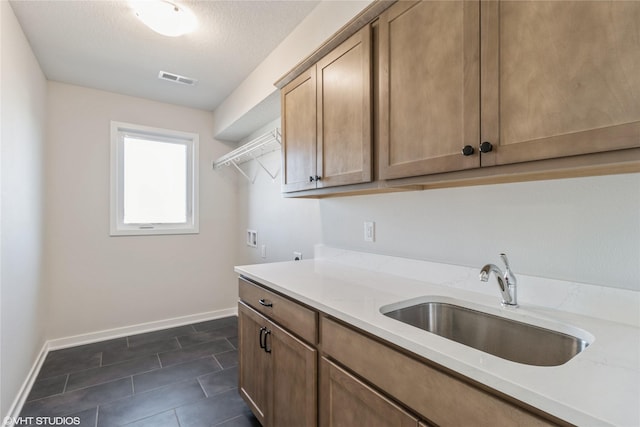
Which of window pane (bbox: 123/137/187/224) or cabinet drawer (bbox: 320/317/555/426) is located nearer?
cabinet drawer (bbox: 320/317/555/426)

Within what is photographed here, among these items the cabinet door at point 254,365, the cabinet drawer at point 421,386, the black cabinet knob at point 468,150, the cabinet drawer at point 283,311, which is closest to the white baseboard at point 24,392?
the cabinet door at point 254,365

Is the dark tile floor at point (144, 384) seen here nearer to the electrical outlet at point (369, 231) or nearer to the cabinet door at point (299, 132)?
the electrical outlet at point (369, 231)

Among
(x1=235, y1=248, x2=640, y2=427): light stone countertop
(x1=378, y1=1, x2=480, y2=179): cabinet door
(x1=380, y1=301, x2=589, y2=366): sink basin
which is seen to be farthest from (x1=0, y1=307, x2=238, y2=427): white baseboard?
(x1=378, y1=1, x2=480, y2=179): cabinet door

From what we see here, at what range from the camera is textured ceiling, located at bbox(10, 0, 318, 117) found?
6.15 feet

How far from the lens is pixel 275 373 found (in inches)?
58.9

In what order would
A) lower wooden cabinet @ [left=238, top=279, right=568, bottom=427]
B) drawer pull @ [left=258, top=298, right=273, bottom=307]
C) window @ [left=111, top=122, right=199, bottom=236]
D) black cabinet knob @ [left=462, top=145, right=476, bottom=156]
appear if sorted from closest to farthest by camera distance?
1. lower wooden cabinet @ [left=238, top=279, right=568, bottom=427]
2. black cabinet knob @ [left=462, top=145, right=476, bottom=156]
3. drawer pull @ [left=258, top=298, right=273, bottom=307]
4. window @ [left=111, top=122, right=199, bottom=236]

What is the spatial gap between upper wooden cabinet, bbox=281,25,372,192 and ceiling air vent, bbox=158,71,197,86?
1.29m

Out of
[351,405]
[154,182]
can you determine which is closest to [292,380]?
[351,405]

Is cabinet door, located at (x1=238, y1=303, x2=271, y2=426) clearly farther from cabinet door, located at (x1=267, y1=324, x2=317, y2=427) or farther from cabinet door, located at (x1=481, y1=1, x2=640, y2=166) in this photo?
cabinet door, located at (x1=481, y1=1, x2=640, y2=166)

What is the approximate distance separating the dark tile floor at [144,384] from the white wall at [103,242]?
0.37m

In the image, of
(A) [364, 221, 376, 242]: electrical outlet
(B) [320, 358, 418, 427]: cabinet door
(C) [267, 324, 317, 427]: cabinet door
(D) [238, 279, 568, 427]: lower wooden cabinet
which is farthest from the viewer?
(A) [364, 221, 376, 242]: electrical outlet

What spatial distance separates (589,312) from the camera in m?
0.98

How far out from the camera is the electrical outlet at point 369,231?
1845 mm

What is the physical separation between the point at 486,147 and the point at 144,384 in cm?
265
